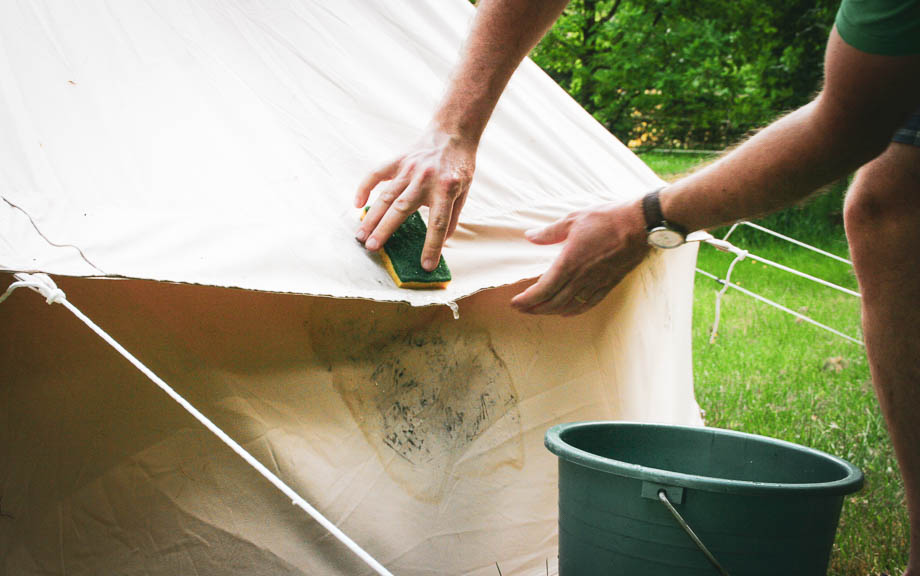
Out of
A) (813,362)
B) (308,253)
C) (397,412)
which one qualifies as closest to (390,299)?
(308,253)

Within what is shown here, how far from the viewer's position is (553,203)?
153 cm

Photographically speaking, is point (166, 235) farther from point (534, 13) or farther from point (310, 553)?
point (534, 13)

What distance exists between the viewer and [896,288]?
1344mm

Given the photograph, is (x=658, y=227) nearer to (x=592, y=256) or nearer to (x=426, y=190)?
(x=592, y=256)

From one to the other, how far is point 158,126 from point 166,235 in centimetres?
25

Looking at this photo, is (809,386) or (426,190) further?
(809,386)

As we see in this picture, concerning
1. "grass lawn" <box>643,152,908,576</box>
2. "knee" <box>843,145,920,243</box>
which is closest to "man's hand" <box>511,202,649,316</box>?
"knee" <box>843,145,920,243</box>

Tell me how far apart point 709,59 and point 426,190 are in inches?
283

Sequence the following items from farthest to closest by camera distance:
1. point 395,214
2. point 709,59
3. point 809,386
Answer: point 709,59 < point 809,386 < point 395,214

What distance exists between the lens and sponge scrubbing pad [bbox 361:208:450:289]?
1.17m

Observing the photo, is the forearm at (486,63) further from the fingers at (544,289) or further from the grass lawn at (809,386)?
the grass lawn at (809,386)

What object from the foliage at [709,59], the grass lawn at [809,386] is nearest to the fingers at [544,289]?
the grass lawn at [809,386]

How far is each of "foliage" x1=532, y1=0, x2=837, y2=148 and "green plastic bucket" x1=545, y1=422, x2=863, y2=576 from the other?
704 centimetres

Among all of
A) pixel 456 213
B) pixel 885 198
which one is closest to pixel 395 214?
pixel 456 213
